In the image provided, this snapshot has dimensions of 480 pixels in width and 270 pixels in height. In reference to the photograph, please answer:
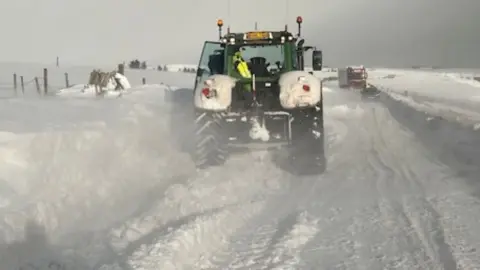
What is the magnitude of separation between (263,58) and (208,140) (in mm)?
2028

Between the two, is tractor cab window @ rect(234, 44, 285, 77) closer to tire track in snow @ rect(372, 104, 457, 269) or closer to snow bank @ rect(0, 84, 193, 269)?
snow bank @ rect(0, 84, 193, 269)

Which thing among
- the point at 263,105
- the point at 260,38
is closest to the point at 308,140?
Result: the point at 263,105

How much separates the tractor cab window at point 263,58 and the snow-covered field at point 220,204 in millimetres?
1570

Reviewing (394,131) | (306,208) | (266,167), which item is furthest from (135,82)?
(306,208)

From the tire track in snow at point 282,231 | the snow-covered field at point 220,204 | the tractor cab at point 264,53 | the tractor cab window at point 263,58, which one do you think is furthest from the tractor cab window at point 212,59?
the tire track in snow at point 282,231

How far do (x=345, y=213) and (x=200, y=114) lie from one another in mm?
3665

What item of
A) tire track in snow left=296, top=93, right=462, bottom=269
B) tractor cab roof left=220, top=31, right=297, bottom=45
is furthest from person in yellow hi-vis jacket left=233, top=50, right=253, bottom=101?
tire track in snow left=296, top=93, right=462, bottom=269

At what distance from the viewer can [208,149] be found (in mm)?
9500

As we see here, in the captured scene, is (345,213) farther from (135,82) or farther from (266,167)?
(135,82)

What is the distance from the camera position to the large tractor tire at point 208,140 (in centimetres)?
946

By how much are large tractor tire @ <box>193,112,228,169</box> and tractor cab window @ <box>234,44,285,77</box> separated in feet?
4.78

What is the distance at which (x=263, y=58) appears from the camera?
10422 millimetres

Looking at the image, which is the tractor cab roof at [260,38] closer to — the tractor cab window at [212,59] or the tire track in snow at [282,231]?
the tractor cab window at [212,59]

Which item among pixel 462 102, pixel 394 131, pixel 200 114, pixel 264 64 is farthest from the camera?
pixel 462 102
